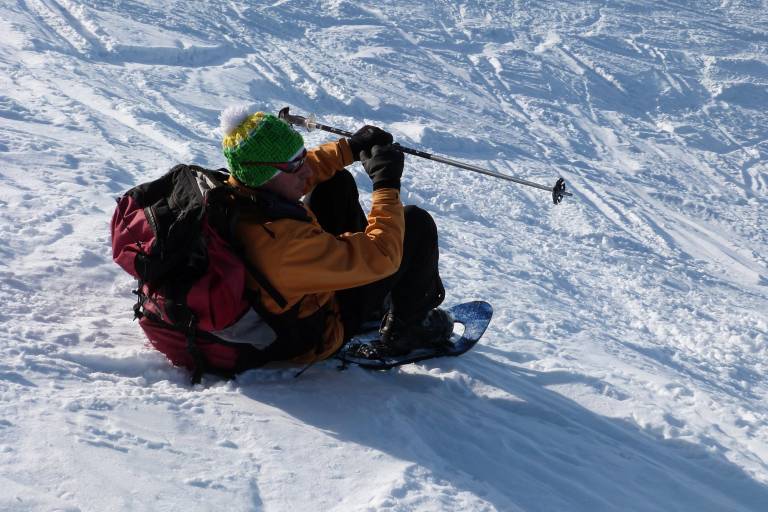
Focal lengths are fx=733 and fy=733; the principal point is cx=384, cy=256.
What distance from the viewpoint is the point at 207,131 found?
846cm

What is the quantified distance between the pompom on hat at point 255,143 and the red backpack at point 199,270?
12cm

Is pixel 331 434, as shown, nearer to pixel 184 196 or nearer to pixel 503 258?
pixel 184 196

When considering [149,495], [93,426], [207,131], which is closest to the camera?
[149,495]

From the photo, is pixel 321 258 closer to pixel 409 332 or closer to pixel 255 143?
pixel 255 143

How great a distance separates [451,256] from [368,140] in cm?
310

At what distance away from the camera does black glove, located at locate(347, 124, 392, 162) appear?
341 cm

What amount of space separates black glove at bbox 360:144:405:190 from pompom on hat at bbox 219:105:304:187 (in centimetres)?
38

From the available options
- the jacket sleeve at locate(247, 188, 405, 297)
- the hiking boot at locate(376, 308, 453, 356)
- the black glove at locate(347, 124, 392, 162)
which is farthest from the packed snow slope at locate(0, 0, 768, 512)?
the black glove at locate(347, 124, 392, 162)

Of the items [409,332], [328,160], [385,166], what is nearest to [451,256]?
[409,332]

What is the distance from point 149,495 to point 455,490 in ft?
3.27

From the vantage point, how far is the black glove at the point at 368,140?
3.41 metres

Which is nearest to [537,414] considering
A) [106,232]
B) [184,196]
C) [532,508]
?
[532,508]

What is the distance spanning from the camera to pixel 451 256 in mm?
6414

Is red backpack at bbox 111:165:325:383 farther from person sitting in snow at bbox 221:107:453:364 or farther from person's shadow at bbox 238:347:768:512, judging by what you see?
person's shadow at bbox 238:347:768:512
